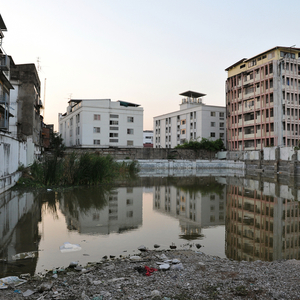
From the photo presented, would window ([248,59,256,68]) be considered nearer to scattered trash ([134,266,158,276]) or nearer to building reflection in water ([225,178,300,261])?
building reflection in water ([225,178,300,261])

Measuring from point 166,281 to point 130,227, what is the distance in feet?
12.9

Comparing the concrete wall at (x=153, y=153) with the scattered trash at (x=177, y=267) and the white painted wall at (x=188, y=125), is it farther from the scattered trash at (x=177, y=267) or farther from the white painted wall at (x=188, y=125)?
the scattered trash at (x=177, y=267)

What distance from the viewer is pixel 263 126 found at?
45750 mm

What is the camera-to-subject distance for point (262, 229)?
7.73 meters

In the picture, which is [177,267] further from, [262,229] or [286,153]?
[286,153]

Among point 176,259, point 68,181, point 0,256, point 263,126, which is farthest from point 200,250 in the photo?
point 263,126

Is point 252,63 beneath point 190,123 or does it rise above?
above

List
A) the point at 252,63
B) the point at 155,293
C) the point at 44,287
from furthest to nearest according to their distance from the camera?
the point at 252,63 → the point at 44,287 → the point at 155,293

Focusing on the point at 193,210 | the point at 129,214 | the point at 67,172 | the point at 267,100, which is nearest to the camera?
the point at 129,214

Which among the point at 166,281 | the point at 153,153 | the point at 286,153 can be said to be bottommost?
the point at 166,281

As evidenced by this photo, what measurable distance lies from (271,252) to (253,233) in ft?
4.93

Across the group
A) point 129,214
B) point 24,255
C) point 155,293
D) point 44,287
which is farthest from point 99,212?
point 155,293

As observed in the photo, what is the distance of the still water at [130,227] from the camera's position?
18.1ft

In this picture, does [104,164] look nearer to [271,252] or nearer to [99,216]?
[99,216]
